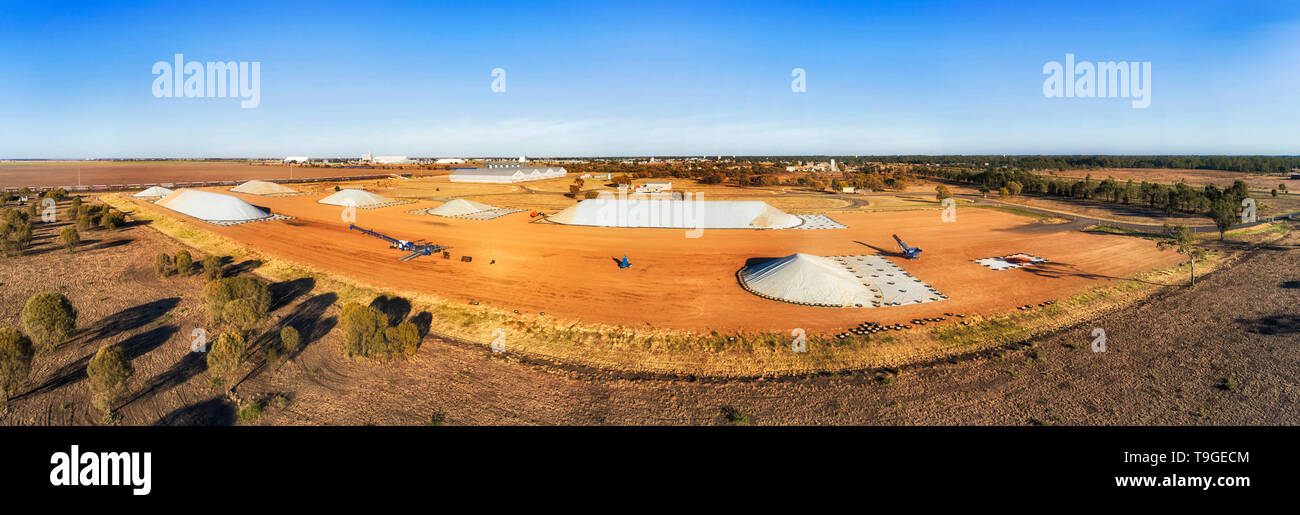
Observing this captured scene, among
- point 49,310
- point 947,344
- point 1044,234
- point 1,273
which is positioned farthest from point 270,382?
point 1044,234

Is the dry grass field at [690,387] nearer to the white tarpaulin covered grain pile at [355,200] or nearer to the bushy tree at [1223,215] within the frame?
the bushy tree at [1223,215]

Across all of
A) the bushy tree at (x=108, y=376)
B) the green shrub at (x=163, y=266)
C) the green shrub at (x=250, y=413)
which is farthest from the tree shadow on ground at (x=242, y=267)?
the green shrub at (x=250, y=413)

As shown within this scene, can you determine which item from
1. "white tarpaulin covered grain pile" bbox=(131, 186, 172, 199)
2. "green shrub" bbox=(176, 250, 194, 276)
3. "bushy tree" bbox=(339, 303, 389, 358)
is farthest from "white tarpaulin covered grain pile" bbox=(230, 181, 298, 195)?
"bushy tree" bbox=(339, 303, 389, 358)

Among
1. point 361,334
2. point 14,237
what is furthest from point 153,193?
point 361,334

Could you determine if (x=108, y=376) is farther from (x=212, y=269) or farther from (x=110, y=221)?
(x=110, y=221)

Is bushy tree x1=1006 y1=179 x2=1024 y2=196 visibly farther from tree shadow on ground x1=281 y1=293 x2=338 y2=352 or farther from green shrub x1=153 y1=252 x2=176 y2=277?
green shrub x1=153 y1=252 x2=176 y2=277

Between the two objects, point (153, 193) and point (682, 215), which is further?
point (153, 193)

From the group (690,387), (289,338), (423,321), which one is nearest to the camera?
(690,387)
